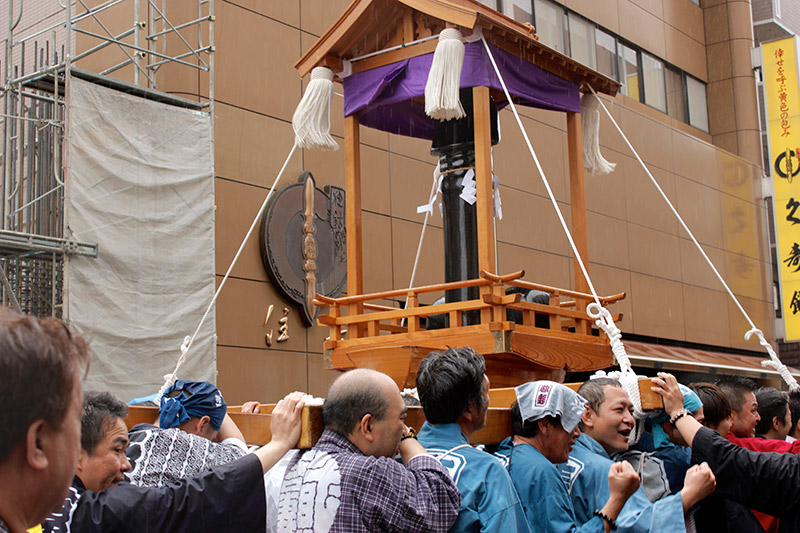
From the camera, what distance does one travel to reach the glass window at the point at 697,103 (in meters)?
18.5

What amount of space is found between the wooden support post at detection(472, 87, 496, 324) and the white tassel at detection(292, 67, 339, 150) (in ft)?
3.88

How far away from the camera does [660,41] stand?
703 inches

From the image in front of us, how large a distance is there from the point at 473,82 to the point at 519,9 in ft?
28.6

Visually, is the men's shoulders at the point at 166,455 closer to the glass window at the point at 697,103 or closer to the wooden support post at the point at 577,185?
the wooden support post at the point at 577,185

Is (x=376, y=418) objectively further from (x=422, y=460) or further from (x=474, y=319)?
(x=474, y=319)

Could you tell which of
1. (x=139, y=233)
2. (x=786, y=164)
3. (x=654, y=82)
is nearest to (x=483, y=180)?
(x=139, y=233)

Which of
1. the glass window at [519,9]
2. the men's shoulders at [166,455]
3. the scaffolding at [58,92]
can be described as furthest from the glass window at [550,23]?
the men's shoulders at [166,455]

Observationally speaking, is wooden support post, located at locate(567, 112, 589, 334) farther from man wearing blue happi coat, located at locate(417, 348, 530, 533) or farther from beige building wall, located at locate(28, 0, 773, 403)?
beige building wall, located at locate(28, 0, 773, 403)

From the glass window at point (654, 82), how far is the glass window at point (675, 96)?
0.80 feet

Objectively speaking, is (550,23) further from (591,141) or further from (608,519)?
(608,519)

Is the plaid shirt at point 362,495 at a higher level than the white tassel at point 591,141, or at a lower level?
lower

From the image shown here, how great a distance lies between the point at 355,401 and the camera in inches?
107

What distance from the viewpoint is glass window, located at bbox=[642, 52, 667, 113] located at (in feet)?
56.7

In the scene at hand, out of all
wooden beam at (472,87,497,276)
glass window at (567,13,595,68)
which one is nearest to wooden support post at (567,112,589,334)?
wooden beam at (472,87,497,276)
